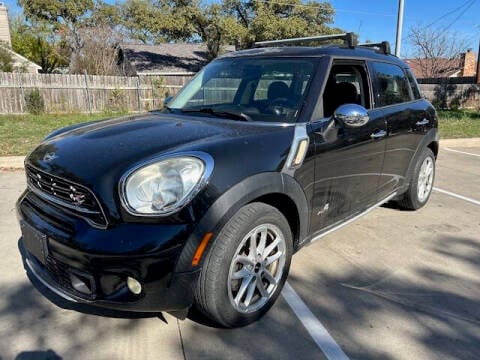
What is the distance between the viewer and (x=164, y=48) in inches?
1410

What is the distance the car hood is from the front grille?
47mm

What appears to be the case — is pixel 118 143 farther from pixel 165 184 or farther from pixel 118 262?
pixel 118 262

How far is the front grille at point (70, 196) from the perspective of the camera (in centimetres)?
222

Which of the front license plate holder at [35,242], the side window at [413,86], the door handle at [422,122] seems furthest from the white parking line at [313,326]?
the side window at [413,86]

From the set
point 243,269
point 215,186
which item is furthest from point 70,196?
point 243,269

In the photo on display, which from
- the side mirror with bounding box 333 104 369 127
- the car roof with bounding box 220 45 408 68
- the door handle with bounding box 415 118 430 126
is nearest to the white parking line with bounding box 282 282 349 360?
the side mirror with bounding box 333 104 369 127

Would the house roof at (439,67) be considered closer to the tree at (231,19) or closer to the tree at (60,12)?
the tree at (231,19)

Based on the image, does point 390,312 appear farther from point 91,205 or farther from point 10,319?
point 10,319

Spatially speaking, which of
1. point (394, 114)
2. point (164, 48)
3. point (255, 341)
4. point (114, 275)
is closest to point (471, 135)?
point (394, 114)

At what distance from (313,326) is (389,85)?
101 inches

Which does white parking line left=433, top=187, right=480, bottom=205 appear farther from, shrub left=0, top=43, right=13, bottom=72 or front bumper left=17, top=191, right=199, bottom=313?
shrub left=0, top=43, right=13, bottom=72

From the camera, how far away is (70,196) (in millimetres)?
2365

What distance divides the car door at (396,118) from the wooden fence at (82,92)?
15020mm

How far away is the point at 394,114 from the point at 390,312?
196 cm
